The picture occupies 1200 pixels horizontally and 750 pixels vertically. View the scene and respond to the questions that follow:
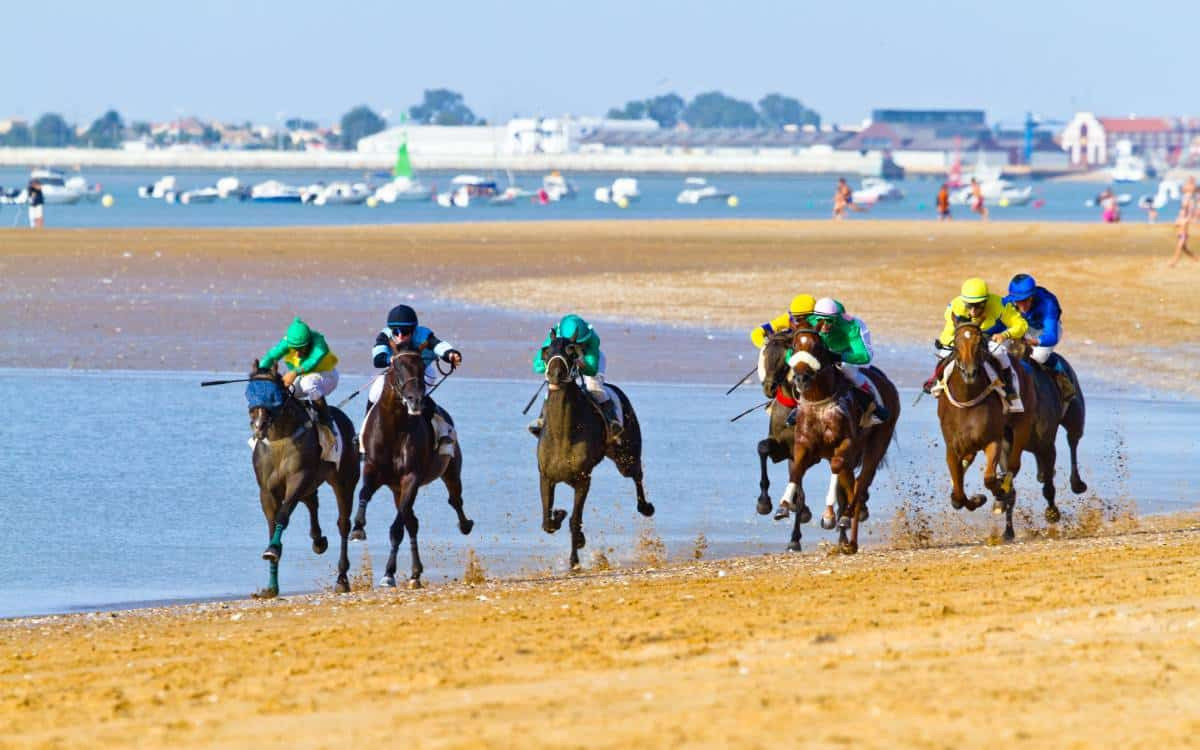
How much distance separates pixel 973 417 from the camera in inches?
652

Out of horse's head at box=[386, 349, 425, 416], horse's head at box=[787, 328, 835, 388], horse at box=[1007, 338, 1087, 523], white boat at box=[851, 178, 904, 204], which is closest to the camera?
horse's head at box=[386, 349, 425, 416]

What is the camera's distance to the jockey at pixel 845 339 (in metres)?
16.5

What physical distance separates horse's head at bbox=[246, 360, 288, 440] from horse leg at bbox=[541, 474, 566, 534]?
88.3 inches

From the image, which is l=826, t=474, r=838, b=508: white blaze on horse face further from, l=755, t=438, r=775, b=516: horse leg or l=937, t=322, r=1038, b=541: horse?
l=937, t=322, r=1038, b=541: horse

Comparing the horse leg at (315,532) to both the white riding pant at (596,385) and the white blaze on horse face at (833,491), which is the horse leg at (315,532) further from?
the white blaze on horse face at (833,491)

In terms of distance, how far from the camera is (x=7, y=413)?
77.0ft

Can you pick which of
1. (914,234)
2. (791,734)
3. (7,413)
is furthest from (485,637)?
(914,234)

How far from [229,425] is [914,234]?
36579 millimetres

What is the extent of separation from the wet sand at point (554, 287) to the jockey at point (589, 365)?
11087 millimetres

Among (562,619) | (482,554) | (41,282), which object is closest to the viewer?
(562,619)

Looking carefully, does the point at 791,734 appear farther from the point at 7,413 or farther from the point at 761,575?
the point at 7,413

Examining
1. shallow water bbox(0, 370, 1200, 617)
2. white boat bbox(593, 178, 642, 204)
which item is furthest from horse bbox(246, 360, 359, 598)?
white boat bbox(593, 178, 642, 204)

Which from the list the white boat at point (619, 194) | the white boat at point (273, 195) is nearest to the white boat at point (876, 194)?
the white boat at point (619, 194)

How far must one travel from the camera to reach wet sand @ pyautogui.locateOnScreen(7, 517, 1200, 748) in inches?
340
